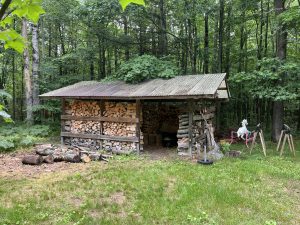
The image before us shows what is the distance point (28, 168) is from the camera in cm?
794

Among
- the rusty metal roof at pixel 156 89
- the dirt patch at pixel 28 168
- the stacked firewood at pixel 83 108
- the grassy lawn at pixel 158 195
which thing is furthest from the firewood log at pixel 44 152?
the stacked firewood at pixel 83 108

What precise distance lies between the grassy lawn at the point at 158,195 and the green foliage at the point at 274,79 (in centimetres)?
366

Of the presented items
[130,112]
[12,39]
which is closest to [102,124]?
[130,112]

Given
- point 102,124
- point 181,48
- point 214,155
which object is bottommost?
point 214,155

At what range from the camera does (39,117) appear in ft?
52.6

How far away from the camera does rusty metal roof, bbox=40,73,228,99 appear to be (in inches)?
340

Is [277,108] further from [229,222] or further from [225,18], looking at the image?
[229,222]

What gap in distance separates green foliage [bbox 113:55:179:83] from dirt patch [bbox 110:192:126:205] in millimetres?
6096

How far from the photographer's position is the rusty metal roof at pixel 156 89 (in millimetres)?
8645

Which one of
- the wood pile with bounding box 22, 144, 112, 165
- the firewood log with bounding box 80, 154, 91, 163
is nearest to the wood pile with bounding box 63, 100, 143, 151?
the wood pile with bounding box 22, 144, 112, 165

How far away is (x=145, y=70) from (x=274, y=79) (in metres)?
4.97

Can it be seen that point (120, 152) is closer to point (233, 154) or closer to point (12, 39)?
point (233, 154)

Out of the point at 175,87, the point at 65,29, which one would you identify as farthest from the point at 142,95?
the point at 65,29

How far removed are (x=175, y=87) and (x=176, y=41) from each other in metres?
8.19
